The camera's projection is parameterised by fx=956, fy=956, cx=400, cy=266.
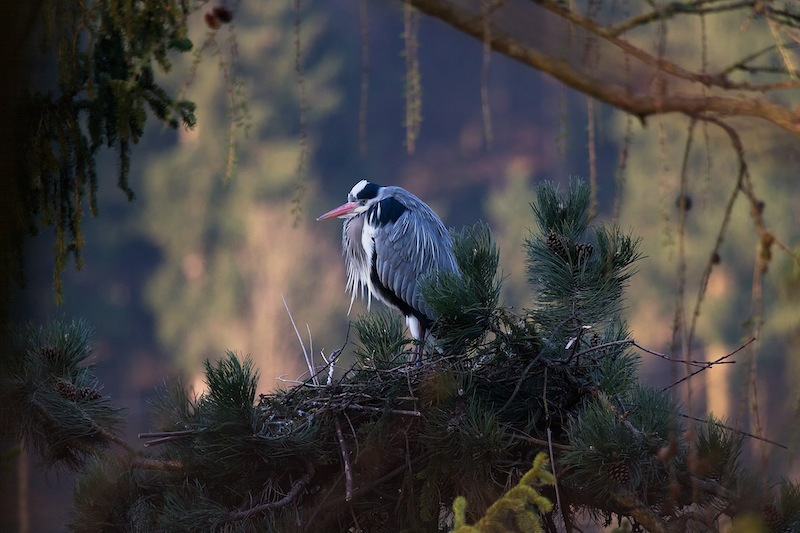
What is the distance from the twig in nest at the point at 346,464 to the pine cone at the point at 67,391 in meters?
0.53

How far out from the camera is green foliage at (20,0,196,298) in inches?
51.6

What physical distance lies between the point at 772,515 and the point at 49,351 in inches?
54.1

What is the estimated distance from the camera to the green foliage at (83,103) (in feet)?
4.30

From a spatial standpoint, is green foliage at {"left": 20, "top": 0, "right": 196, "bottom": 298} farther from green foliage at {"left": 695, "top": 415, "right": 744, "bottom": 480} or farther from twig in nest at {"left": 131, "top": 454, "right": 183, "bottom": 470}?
green foliage at {"left": 695, "top": 415, "right": 744, "bottom": 480}

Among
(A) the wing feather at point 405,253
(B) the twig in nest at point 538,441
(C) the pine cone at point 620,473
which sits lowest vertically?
(C) the pine cone at point 620,473

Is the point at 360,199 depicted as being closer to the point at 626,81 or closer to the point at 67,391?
the point at 67,391

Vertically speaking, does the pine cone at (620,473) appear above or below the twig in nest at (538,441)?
below

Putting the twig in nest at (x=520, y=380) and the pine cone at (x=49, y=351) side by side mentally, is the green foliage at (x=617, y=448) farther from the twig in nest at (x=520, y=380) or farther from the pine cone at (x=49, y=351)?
the pine cone at (x=49, y=351)

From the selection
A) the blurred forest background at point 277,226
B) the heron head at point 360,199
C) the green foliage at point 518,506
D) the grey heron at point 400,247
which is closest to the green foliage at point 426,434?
the green foliage at point 518,506

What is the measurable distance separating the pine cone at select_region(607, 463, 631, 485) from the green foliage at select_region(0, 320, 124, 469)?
0.98 metres

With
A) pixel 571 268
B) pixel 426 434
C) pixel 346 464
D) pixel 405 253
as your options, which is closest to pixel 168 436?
pixel 346 464

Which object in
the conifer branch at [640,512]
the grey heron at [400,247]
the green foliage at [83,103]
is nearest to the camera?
the green foliage at [83,103]

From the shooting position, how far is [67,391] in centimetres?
186

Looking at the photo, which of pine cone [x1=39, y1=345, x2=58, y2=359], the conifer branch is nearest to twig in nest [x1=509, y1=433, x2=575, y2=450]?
the conifer branch
